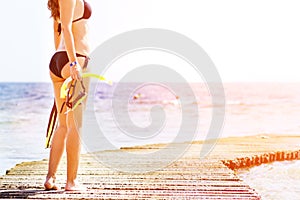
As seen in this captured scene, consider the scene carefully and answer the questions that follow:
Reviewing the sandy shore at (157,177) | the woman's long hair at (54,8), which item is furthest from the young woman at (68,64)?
the sandy shore at (157,177)

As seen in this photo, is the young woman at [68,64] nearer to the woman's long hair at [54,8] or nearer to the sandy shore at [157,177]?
the woman's long hair at [54,8]

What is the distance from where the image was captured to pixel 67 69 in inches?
140

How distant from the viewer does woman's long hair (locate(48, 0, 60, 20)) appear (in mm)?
3570

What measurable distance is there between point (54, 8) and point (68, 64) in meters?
0.37

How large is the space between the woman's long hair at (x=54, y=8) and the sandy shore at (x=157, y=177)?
112 cm

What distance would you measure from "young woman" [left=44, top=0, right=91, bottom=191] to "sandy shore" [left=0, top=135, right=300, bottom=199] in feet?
0.77

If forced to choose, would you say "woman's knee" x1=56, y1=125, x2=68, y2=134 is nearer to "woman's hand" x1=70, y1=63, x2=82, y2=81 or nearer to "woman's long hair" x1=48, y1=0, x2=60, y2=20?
"woman's hand" x1=70, y1=63, x2=82, y2=81

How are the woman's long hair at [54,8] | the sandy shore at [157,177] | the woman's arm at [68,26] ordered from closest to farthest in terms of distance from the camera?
the woman's arm at [68,26] < the woman's long hair at [54,8] < the sandy shore at [157,177]

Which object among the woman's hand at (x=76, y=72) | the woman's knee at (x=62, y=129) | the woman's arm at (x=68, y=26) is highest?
the woman's arm at (x=68, y=26)

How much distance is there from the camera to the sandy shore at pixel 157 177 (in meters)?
3.68

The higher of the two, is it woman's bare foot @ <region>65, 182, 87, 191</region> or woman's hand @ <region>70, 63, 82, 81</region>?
woman's hand @ <region>70, 63, 82, 81</region>

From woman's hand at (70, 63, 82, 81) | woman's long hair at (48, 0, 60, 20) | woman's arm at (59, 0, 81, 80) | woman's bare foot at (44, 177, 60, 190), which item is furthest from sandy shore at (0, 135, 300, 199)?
woman's long hair at (48, 0, 60, 20)

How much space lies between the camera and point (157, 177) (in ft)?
14.5

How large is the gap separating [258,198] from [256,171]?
2.05 meters
